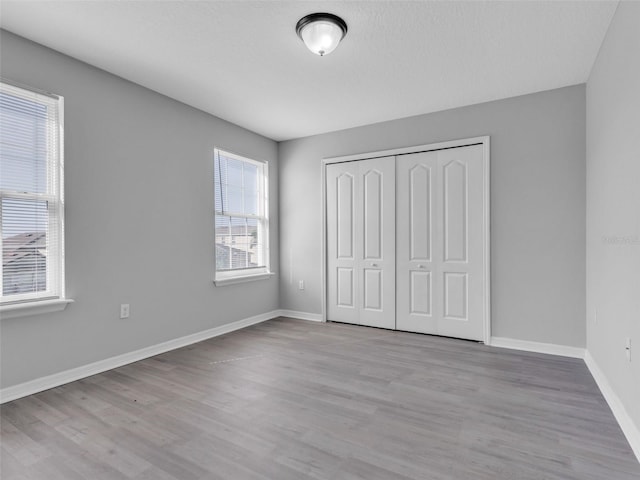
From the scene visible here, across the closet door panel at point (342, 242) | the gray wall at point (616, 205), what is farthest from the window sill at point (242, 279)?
the gray wall at point (616, 205)

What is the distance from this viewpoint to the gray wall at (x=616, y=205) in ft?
6.24

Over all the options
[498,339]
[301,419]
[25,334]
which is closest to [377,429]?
[301,419]

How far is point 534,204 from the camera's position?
3.48m

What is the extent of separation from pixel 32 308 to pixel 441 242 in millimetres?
3784

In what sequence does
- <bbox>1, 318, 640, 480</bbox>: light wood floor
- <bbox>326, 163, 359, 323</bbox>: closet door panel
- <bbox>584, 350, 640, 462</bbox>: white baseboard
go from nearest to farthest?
<bbox>1, 318, 640, 480</bbox>: light wood floor, <bbox>584, 350, 640, 462</bbox>: white baseboard, <bbox>326, 163, 359, 323</bbox>: closet door panel

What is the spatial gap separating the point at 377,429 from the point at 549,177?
2.92 metres

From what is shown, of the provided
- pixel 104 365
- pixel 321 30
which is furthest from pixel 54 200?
pixel 321 30

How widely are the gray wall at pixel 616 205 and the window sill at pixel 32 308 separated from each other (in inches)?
149

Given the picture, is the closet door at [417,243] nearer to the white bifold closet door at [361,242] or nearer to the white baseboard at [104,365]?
the white bifold closet door at [361,242]

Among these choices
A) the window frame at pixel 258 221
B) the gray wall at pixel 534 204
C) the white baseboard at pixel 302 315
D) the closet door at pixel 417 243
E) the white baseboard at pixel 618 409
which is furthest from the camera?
the white baseboard at pixel 302 315

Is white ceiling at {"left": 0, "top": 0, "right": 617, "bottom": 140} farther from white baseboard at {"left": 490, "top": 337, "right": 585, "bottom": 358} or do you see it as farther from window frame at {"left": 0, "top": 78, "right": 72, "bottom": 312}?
white baseboard at {"left": 490, "top": 337, "right": 585, "bottom": 358}

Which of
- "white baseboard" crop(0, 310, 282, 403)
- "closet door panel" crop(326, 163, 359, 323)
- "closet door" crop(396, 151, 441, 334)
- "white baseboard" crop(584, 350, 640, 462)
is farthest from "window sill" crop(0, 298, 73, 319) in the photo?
"white baseboard" crop(584, 350, 640, 462)

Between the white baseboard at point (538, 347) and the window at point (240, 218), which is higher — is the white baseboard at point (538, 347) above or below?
below

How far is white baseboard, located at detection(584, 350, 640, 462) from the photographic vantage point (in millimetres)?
1831
